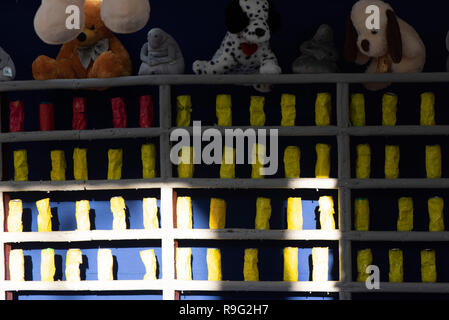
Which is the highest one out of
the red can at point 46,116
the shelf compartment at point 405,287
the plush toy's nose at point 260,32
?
the plush toy's nose at point 260,32

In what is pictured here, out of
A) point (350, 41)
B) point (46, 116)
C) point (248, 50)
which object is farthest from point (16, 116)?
point (350, 41)

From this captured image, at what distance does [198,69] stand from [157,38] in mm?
278

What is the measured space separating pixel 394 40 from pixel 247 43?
0.76 m

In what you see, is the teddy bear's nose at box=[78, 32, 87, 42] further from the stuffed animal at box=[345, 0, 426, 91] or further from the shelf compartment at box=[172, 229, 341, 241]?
→ the stuffed animal at box=[345, 0, 426, 91]

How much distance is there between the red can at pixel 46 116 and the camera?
12.2 ft

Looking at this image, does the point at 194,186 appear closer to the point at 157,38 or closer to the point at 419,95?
the point at 157,38

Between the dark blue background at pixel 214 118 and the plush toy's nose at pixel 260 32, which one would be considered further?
the dark blue background at pixel 214 118

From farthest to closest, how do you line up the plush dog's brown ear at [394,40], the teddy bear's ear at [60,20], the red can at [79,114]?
1. the red can at [79,114]
2. the teddy bear's ear at [60,20]
3. the plush dog's brown ear at [394,40]

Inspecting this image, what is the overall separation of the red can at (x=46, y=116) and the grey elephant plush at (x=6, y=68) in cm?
25

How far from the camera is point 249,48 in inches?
142

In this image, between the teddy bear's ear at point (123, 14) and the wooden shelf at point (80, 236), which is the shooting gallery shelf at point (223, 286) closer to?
the wooden shelf at point (80, 236)

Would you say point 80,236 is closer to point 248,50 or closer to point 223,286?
point 223,286

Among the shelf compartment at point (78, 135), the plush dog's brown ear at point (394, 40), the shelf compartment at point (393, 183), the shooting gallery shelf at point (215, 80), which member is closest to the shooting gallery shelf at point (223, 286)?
the shelf compartment at point (393, 183)

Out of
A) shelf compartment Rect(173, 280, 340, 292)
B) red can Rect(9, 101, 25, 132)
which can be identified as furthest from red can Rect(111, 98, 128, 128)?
shelf compartment Rect(173, 280, 340, 292)
